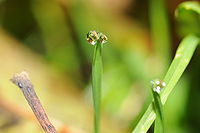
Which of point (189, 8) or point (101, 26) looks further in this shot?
point (101, 26)

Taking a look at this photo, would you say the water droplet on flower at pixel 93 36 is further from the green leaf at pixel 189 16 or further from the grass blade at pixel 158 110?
the green leaf at pixel 189 16

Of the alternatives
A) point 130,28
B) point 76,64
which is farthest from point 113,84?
point 130,28

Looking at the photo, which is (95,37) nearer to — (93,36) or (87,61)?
(93,36)

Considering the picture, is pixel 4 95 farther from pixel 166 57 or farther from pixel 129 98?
pixel 166 57

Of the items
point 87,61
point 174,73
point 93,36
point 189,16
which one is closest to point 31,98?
point 93,36

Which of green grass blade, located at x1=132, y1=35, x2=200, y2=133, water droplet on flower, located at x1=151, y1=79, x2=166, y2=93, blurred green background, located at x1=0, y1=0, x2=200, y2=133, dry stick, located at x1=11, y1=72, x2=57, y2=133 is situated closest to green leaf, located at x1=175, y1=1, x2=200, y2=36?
green grass blade, located at x1=132, y1=35, x2=200, y2=133

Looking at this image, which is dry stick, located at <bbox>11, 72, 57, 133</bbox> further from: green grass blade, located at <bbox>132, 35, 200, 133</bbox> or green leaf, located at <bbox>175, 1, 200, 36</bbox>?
green leaf, located at <bbox>175, 1, 200, 36</bbox>
